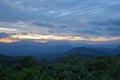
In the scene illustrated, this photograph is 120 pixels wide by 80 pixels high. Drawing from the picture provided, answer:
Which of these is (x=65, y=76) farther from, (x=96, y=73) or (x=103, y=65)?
(x=103, y=65)

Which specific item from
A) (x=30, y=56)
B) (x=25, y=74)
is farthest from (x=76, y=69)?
(x=30, y=56)

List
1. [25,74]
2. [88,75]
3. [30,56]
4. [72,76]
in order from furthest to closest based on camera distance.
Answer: [30,56] < [88,75] < [72,76] < [25,74]

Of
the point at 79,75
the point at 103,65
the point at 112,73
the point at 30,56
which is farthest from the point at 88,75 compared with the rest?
the point at 30,56

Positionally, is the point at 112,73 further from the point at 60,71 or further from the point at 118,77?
the point at 60,71

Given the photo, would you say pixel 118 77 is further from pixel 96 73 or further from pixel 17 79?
pixel 17 79

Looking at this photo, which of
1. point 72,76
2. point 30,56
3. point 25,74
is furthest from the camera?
point 30,56

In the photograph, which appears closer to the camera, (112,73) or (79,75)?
(79,75)

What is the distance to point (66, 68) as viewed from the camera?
1481 cm

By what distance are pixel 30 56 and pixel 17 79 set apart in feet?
81.0

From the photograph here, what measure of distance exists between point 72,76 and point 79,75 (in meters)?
0.56

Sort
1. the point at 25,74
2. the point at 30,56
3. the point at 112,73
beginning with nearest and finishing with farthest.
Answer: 1. the point at 25,74
2. the point at 112,73
3. the point at 30,56

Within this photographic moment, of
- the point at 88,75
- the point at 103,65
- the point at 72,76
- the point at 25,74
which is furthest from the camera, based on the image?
the point at 103,65

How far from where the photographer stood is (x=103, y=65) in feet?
60.0

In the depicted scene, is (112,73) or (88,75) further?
(112,73)
